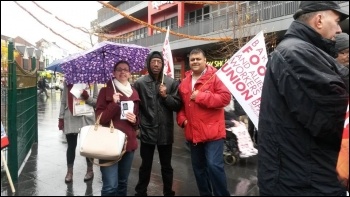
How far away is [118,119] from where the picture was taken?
3.80 m

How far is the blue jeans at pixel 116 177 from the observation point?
3555 mm

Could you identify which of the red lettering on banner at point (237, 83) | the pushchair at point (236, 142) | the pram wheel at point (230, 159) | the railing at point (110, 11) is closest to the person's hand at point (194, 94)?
the red lettering on banner at point (237, 83)

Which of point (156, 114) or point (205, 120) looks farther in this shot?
point (156, 114)

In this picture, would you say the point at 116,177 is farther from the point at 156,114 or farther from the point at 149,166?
the point at 156,114

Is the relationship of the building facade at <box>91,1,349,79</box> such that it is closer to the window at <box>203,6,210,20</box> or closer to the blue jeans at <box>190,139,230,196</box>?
the window at <box>203,6,210,20</box>

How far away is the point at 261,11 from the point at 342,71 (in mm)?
14700

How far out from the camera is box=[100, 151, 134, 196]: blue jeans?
355 cm

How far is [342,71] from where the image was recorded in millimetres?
2221

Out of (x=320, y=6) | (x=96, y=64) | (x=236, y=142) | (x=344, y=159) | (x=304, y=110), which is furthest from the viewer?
(x=236, y=142)

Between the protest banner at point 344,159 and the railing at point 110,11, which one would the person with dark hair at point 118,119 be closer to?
the protest banner at point 344,159

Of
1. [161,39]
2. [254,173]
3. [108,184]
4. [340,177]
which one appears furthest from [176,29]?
[340,177]

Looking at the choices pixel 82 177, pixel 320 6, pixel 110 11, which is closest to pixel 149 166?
pixel 82 177

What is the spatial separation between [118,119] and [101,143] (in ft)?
1.38

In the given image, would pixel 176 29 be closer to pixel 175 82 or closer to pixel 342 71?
pixel 175 82
